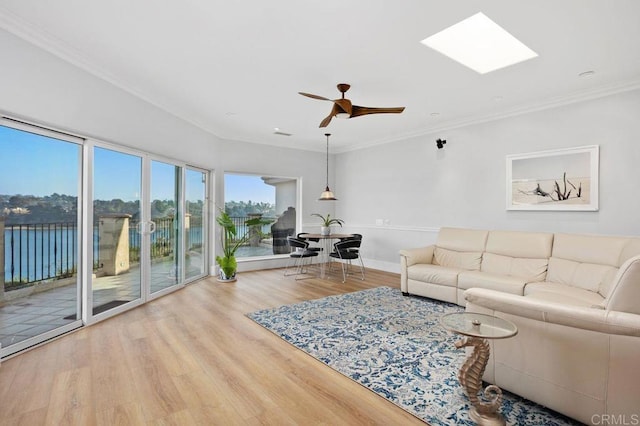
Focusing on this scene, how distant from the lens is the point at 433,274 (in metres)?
4.47

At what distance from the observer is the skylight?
293 cm

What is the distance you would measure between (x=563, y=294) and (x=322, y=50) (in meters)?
3.45

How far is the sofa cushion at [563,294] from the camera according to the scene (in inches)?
117

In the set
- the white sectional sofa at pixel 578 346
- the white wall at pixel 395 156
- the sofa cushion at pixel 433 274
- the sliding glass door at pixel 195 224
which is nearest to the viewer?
the white sectional sofa at pixel 578 346

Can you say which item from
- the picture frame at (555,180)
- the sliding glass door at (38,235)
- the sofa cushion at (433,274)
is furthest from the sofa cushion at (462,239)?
the sliding glass door at (38,235)

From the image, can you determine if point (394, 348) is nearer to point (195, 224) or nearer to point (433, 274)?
point (433, 274)

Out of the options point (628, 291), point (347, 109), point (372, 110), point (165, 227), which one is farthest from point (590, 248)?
point (165, 227)

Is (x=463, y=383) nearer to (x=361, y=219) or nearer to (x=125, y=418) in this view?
(x=125, y=418)

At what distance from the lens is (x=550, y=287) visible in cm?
351

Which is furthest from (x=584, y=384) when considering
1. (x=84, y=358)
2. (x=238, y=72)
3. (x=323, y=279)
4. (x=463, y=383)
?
(x=323, y=279)

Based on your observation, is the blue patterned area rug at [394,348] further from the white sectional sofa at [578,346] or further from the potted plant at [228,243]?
the potted plant at [228,243]

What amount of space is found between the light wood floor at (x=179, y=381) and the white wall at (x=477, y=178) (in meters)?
3.85

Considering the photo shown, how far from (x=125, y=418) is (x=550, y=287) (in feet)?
13.4

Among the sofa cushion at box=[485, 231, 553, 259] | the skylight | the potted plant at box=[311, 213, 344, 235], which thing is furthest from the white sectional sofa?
the potted plant at box=[311, 213, 344, 235]
